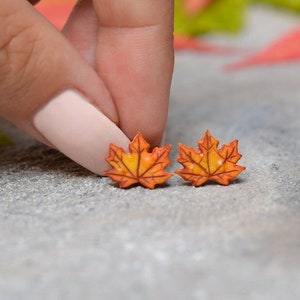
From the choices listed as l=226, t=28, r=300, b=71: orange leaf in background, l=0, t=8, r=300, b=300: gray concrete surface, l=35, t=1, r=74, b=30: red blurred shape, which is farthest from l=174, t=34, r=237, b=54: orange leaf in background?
l=0, t=8, r=300, b=300: gray concrete surface

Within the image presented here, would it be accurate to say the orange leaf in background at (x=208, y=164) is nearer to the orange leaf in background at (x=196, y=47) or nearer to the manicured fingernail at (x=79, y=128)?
the manicured fingernail at (x=79, y=128)

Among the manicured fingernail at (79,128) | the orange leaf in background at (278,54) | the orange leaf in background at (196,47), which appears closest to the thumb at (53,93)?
the manicured fingernail at (79,128)

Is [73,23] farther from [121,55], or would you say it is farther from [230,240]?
[230,240]

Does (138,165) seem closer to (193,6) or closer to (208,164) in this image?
(208,164)

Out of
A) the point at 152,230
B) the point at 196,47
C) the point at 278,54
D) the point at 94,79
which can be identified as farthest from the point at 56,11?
the point at 152,230

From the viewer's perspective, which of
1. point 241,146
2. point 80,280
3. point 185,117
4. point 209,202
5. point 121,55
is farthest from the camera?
point 185,117

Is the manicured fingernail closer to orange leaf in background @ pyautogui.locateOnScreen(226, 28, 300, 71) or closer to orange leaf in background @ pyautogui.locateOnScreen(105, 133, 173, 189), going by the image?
orange leaf in background @ pyautogui.locateOnScreen(105, 133, 173, 189)

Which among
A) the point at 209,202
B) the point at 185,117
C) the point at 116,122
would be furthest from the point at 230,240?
the point at 185,117
